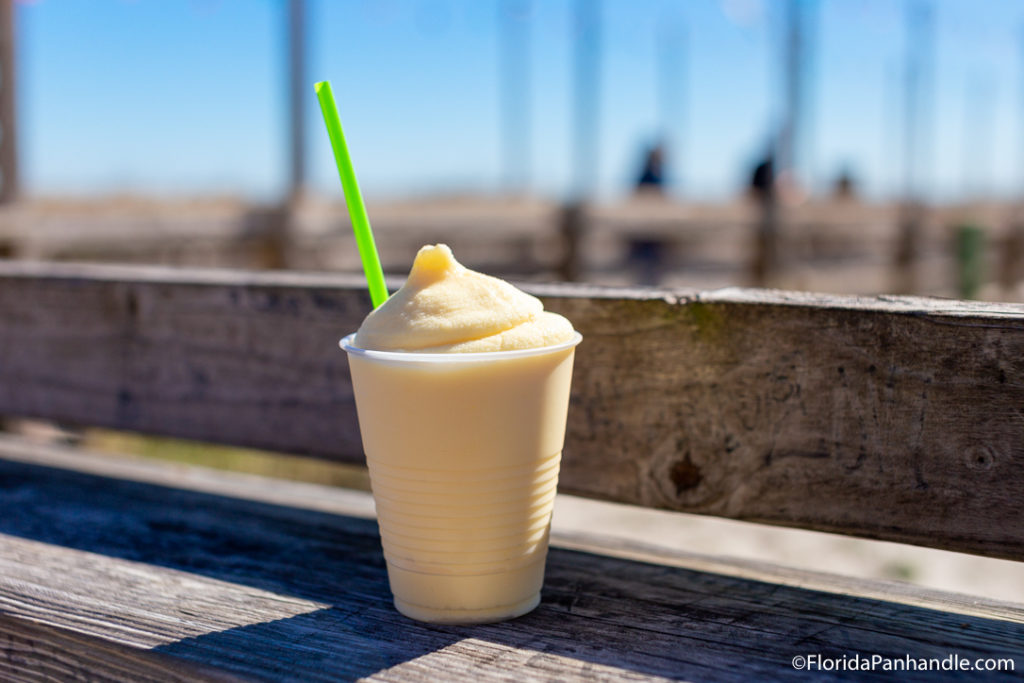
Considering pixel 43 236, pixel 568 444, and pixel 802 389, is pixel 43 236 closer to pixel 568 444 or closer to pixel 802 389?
pixel 568 444

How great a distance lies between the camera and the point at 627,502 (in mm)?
1436

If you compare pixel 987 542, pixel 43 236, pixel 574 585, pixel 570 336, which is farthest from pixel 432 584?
pixel 43 236

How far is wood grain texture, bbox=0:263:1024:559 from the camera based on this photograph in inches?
47.2

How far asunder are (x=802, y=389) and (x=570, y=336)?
1.25 ft

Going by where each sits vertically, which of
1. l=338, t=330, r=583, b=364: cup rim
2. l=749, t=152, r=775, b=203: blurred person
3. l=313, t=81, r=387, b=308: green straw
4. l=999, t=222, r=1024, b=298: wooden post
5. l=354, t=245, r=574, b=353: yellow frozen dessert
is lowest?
l=999, t=222, r=1024, b=298: wooden post

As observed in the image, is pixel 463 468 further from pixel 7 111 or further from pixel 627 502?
pixel 7 111

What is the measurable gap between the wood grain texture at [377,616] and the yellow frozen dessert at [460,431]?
0.07 metres

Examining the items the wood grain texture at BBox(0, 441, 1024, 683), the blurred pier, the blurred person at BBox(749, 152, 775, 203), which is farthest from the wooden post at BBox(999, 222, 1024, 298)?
the wood grain texture at BBox(0, 441, 1024, 683)

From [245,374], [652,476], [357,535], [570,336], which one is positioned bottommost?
[357,535]

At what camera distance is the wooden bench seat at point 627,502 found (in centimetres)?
106

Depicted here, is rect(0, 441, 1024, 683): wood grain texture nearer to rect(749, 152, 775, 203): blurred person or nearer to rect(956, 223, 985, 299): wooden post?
rect(749, 152, 775, 203): blurred person

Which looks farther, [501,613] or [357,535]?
[357,535]

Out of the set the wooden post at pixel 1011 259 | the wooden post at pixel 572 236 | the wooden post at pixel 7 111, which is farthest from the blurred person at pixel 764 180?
the wooden post at pixel 7 111

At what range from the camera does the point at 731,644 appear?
1.06 meters
